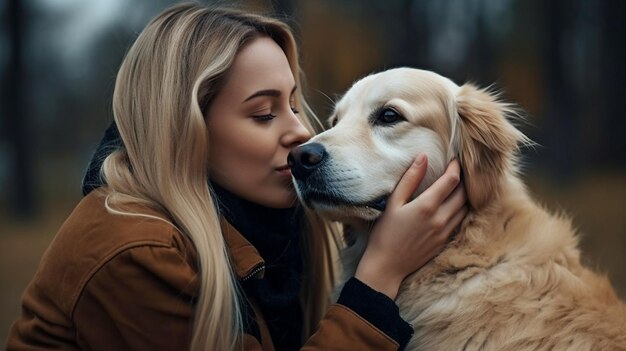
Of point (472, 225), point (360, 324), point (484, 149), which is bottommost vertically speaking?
point (360, 324)

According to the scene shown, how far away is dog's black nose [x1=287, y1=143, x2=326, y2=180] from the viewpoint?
2.25 meters

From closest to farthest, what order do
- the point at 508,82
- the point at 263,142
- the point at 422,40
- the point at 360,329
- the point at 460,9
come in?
the point at 360,329
the point at 263,142
the point at 422,40
the point at 460,9
the point at 508,82

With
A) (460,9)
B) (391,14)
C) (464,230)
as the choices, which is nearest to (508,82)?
(460,9)

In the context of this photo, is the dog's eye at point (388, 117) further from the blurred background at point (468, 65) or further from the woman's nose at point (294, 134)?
the blurred background at point (468, 65)

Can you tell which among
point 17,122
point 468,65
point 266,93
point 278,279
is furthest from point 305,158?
point 468,65

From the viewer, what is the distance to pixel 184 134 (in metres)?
2.16

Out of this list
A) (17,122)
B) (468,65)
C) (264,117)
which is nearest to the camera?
(264,117)

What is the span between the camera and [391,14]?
1330 cm

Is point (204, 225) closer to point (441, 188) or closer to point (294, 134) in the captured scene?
point (294, 134)

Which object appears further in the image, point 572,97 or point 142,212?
point 572,97

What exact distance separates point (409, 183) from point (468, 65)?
1311 centimetres

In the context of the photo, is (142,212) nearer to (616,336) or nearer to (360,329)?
(360,329)

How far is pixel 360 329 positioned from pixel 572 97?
45.0 feet

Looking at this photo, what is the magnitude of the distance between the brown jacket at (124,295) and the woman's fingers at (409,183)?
46cm
